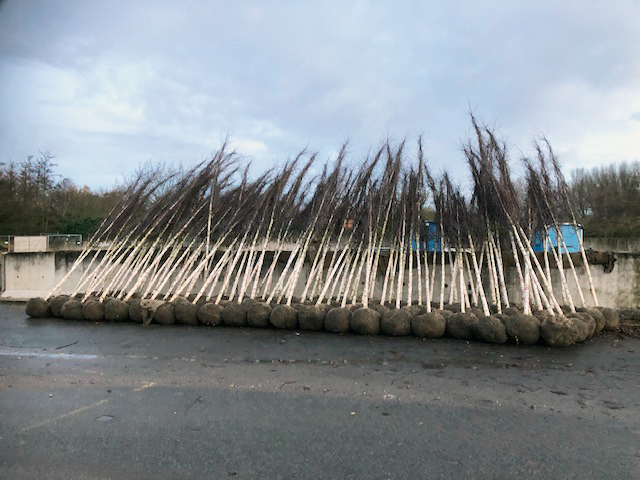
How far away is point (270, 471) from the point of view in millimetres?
3361

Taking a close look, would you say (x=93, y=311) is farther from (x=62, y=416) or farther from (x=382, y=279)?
(x=382, y=279)

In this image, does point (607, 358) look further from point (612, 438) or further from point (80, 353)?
point (80, 353)

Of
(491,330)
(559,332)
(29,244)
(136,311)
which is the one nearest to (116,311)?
(136,311)

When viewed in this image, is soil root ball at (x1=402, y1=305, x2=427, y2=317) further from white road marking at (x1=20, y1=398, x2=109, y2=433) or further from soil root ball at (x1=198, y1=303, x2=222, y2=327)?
white road marking at (x1=20, y1=398, x2=109, y2=433)

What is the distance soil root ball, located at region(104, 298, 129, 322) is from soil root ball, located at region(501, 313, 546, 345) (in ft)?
24.5

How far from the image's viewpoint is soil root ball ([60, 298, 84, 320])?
10031 mm

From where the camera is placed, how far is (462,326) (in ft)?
25.6

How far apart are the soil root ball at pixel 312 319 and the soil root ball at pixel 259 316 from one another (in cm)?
68

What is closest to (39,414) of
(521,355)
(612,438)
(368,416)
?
(368,416)

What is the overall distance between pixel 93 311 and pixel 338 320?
5.35 m

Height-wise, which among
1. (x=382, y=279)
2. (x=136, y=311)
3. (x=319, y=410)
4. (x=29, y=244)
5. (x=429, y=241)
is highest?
(x=29, y=244)

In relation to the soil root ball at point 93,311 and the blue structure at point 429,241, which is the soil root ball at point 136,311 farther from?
the blue structure at point 429,241

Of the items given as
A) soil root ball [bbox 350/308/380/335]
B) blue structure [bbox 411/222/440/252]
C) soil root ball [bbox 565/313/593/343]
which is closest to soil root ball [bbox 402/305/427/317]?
soil root ball [bbox 350/308/380/335]

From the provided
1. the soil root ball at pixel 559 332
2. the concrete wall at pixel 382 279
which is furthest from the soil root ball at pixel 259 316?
the soil root ball at pixel 559 332
